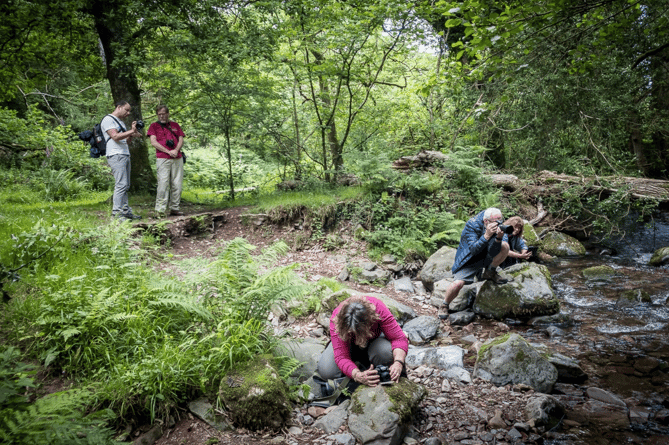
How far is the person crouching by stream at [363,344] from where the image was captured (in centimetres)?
340

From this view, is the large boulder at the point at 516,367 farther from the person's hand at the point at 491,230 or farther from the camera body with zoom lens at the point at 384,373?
the person's hand at the point at 491,230

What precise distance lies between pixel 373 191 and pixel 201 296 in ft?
20.2

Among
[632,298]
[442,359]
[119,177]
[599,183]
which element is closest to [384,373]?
[442,359]

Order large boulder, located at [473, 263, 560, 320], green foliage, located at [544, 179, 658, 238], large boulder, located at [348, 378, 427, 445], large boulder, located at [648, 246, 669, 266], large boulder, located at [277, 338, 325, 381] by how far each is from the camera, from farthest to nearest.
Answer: green foliage, located at [544, 179, 658, 238] → large boulder, located at [648, 246, 669, 266] → large boulder, located at [473, 263, 560, 320] → large boulder, located at [277, 338, 325, 381] → large boulder, located at [348, 378, 427, 445]

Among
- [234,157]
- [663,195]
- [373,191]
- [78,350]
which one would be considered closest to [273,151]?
[234,157]

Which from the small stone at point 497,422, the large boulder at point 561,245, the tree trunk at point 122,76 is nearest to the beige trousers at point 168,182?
the tree trunk at point 122,76

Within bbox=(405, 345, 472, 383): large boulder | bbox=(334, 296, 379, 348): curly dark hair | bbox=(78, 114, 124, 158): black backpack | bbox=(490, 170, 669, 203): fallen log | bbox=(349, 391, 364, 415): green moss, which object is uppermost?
bbox=(78, 114, 124, 158): black backpack

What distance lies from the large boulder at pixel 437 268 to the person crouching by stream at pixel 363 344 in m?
4.02

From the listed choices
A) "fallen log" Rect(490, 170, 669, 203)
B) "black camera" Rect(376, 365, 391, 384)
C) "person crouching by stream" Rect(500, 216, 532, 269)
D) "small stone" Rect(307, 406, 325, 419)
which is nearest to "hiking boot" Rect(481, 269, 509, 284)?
"person crouching by stream" Rect(500, 216, 532, 269)

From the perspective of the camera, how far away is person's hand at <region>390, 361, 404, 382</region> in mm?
3365

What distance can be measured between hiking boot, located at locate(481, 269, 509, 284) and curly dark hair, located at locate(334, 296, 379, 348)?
3494 millimetres

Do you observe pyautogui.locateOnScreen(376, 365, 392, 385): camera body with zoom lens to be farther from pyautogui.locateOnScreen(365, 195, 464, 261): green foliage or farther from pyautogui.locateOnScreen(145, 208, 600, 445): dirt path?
pyautogui.locateOnScreen(365, 195, 464, 261): green foliage

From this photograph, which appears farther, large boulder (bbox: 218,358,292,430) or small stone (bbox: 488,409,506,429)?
small stone (bbox: 488,409,506,429)

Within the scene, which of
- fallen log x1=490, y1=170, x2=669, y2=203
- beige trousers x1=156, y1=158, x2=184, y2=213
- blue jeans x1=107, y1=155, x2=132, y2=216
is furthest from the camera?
fallen log x1=490, y1=170, x2=669, y2=203
